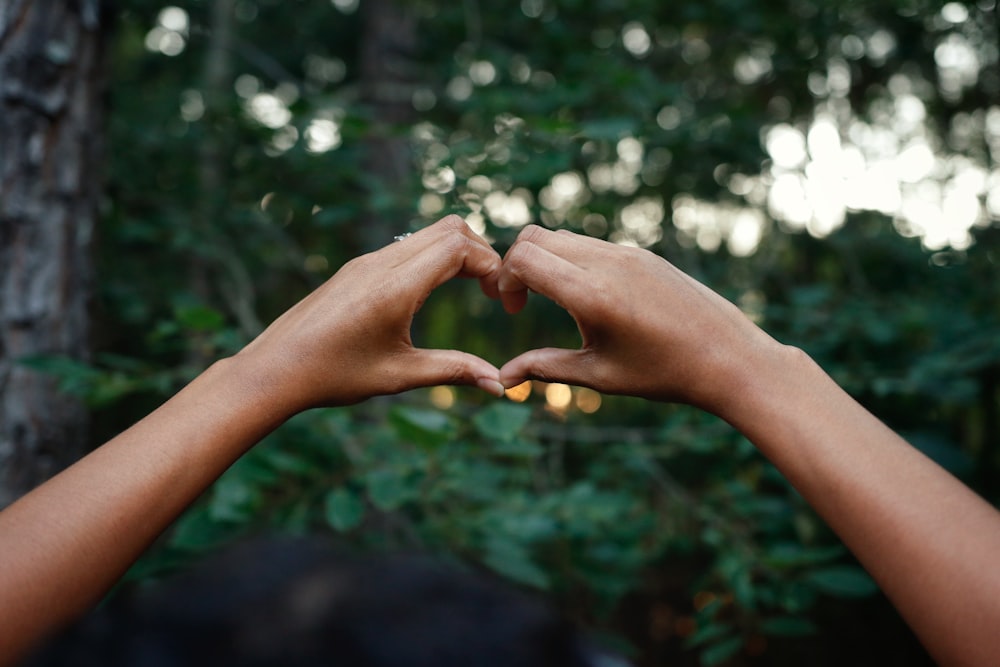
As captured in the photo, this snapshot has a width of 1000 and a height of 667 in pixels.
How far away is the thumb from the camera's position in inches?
41.9

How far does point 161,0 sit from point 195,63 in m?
0.82

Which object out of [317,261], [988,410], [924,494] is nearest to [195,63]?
[317,261]

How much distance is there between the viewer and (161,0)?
116 inches

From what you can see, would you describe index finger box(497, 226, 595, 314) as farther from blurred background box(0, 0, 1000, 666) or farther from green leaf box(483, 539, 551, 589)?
green leaf box(483, 539, 551, 589)

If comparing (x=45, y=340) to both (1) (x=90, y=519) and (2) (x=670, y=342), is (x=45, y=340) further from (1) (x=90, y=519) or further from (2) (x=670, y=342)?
(2) (x=670, y=342)

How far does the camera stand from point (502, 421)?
1438 mm

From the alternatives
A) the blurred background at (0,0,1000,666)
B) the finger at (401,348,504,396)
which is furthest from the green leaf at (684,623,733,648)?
the finger at (401,348,504,396)

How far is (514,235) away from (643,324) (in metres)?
1.03

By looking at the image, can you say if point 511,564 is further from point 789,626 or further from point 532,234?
point 532,234

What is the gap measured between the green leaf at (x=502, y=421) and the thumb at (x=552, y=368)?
308 mm

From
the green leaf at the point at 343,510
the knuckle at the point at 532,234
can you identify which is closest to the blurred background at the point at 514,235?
the green leaf at the point at 343,510

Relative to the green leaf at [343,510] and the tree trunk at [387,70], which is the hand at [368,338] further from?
the tree trunk at [387,70]

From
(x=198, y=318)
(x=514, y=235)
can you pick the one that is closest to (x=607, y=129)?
(x=514, y=235)

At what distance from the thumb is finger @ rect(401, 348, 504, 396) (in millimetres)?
29
